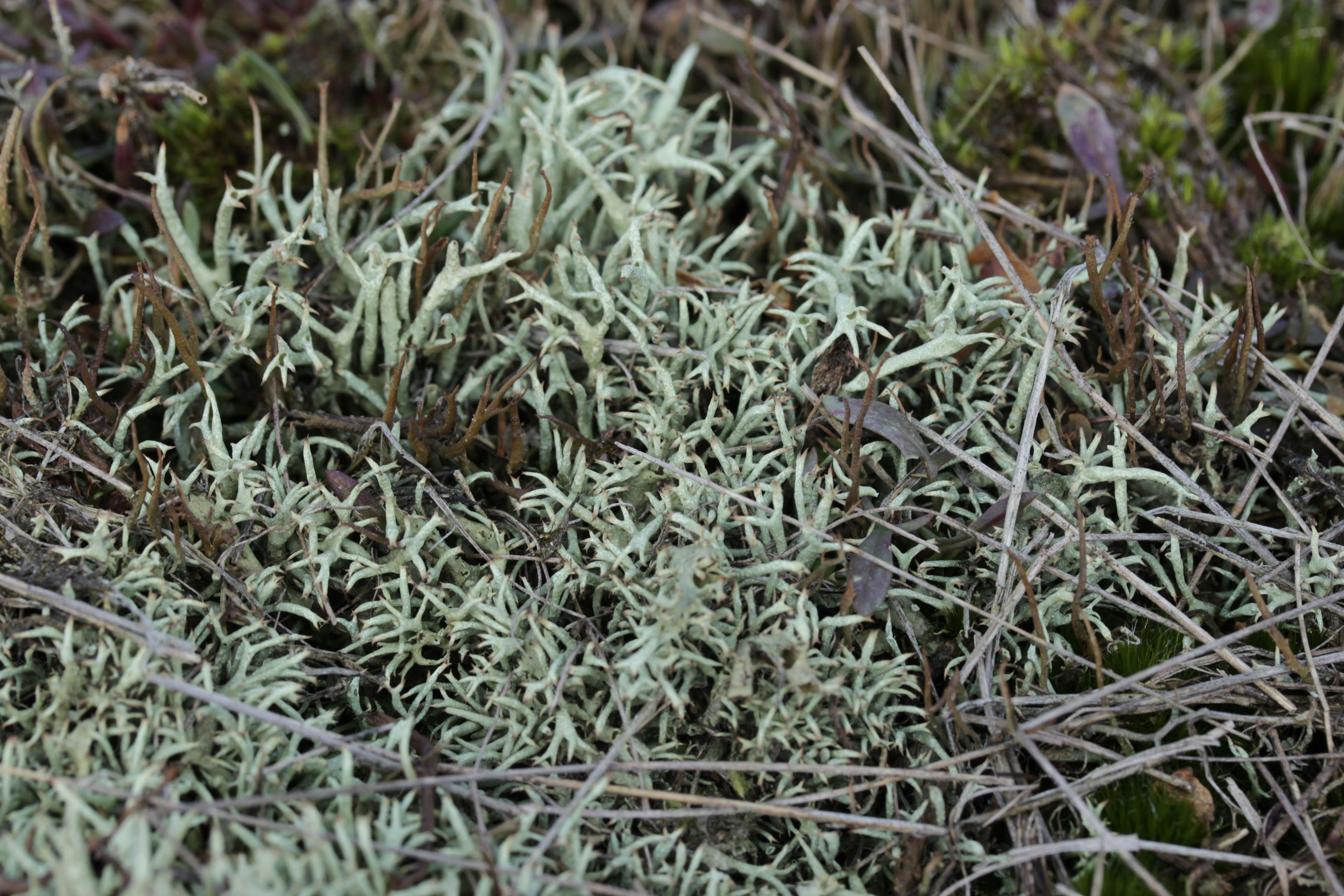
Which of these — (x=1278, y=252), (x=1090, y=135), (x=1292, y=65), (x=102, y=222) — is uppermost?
(x=1292, y=65)

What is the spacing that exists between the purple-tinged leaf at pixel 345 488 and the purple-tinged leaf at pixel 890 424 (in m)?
0.81

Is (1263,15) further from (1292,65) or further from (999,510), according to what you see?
(999,510)

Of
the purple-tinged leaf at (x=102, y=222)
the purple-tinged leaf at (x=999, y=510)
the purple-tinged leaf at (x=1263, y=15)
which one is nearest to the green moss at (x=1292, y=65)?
the purple-tinged leaf at (x=1263, y=15)

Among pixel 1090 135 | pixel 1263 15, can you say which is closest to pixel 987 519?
pixel 1090 135

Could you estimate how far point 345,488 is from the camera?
170cm

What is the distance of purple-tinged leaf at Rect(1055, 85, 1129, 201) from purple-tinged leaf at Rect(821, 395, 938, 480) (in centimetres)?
86

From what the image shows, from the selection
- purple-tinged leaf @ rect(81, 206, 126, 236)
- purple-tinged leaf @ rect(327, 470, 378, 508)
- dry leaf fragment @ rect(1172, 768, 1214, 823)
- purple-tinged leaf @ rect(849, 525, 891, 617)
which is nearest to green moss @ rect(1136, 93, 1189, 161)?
purple-tinged leaf @ rect(849, 525, 891, 617)

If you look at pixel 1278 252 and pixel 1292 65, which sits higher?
pixel 1292 65

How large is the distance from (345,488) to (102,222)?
2.84 ft

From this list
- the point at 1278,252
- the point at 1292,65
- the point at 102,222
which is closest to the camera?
the point at 102,222

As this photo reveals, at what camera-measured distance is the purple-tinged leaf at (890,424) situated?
167cm

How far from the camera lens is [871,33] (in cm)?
250

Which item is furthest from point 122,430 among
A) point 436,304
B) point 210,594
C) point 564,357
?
point 564,357

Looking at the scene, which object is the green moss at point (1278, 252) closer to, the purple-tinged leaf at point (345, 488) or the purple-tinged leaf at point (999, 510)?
the purple-tinged leaf at point (999, 510)
